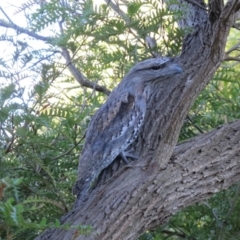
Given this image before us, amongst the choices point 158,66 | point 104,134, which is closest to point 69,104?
point 104,134

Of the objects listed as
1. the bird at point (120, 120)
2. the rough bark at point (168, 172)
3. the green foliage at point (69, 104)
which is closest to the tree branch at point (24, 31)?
the green foliage at point (69, 104)

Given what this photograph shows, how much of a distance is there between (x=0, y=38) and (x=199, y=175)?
2.49 feet

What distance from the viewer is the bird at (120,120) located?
1.79m

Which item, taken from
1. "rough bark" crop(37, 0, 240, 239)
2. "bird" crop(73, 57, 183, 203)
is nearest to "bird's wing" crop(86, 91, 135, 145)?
"bird" crop(73, 57, 183, 203)

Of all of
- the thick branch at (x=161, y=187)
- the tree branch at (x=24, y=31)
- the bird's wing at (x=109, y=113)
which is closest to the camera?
the thick branch at (x=161, y=187)

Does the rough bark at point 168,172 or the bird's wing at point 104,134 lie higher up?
Answer: the bird's wing at point 104,134

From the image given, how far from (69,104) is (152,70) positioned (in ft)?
1.49

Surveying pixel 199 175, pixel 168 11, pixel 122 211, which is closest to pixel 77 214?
pixel 122 211

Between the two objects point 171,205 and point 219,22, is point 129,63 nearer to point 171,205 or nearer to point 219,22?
point 219,22

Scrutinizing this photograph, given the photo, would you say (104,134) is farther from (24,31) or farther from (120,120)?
(24,31)

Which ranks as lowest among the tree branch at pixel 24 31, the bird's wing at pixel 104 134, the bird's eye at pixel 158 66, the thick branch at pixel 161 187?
the thick branch at pixel 161 187

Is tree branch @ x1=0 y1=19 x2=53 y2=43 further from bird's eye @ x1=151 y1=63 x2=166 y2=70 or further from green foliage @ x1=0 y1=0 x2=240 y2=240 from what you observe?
bird's eye @ x1=151 y1=63 x2=166 y2=70

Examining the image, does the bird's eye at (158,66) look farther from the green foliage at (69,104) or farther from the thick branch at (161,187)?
the thick branch at (161,187)

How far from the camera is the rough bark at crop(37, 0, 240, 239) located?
1.41 m
